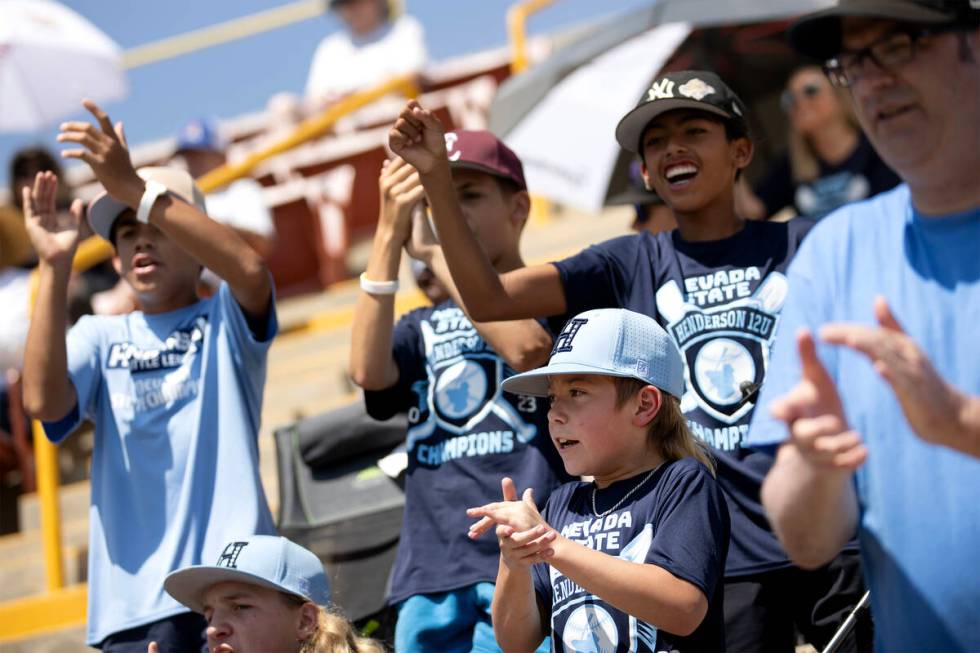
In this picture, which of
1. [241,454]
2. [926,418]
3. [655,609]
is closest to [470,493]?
[241,454]

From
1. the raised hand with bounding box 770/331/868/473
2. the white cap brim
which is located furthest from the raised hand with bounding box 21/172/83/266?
the raised hand with bounding box 770/331/868/473

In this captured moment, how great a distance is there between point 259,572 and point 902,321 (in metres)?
1.65

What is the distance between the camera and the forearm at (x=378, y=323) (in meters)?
3.34

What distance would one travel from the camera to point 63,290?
11.3ft

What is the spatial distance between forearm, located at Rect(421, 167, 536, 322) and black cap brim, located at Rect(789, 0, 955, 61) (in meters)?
1.00

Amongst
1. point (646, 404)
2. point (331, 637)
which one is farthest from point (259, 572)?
point (646, 404)

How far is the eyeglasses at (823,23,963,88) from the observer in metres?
1.89

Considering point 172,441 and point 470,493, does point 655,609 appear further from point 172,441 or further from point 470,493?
point 172,441

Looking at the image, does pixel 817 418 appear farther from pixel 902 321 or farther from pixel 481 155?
pixel 481 155

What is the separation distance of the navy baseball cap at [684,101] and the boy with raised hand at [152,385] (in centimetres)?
104

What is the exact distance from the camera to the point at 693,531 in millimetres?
2457

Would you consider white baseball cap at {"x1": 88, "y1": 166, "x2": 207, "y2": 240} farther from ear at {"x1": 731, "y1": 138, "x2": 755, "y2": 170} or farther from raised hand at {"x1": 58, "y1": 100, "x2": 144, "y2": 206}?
ear at {"x1": 731, "y1": 138, "x2": 755, "y2": 170}

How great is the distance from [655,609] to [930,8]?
114 centimetres

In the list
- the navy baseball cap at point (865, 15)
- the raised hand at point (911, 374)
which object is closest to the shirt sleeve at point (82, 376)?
the navy baseball cap at point (865, 15)
